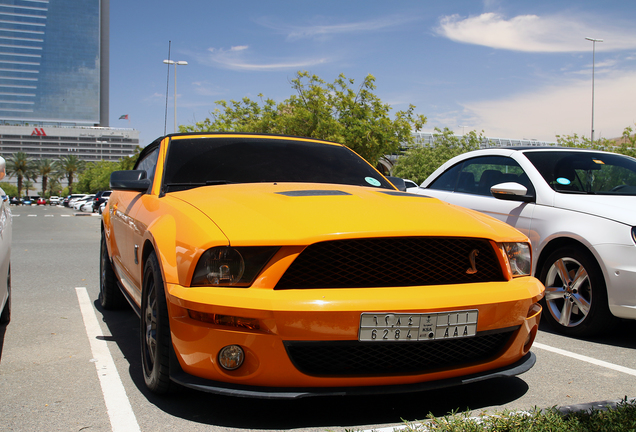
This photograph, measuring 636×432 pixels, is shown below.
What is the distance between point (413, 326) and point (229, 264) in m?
0.82

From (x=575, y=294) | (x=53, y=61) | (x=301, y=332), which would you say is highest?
(x=53, y=61)

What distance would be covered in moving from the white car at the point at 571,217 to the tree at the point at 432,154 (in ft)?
134

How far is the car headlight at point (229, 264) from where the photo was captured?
2395 mm

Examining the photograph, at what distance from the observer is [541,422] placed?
2.35m

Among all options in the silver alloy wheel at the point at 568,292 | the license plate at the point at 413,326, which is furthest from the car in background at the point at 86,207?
the license plate at the point at 413,326

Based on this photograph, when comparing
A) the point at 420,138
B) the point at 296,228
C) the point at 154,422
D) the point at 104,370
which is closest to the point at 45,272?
the point at 104,370

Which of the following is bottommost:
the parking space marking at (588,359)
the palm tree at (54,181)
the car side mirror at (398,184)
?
the palm tree at (54,181)

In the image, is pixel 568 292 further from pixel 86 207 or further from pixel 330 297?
pixel 86 207

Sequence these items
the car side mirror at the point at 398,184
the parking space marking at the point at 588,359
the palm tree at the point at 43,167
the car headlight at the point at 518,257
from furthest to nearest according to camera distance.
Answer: the palm tree at the point at 43,167
the car side mirror at the point at 398,184
the parking space marking at the point at 588,359
the car headlight at the point at 518,257

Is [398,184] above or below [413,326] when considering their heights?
above

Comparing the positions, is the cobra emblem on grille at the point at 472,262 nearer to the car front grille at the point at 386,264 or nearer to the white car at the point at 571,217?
the car front grille at the point at 386,264

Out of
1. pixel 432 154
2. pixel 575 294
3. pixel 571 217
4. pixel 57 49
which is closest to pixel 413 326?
pixel 575 294

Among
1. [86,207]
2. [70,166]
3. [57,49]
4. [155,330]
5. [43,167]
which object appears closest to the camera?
[155,330]

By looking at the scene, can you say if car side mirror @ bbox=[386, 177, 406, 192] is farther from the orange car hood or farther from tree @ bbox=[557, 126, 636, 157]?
tree @ bbox=[557, 126, 636, 157]
